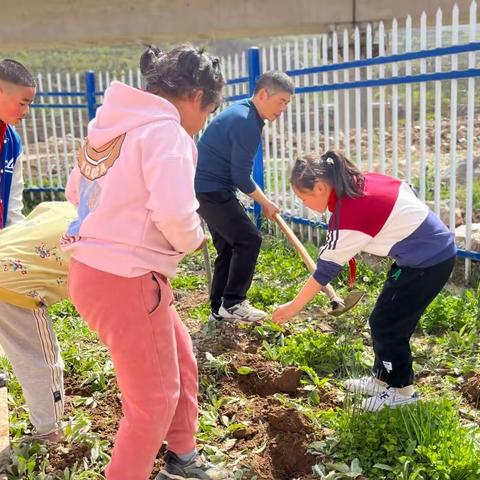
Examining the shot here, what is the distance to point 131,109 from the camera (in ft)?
6.66

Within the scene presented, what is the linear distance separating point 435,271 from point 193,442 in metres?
1.26

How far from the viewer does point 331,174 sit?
106 inches

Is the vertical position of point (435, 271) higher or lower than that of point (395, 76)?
lower

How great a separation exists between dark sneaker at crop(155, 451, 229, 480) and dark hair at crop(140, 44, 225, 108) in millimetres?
1361

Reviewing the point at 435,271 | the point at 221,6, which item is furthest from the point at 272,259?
the point at 221,6

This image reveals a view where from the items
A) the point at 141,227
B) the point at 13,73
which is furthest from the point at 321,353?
the point at 13,73

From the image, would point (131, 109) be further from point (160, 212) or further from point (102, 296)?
point (102, 296)

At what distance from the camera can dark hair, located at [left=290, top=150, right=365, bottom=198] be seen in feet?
8.79

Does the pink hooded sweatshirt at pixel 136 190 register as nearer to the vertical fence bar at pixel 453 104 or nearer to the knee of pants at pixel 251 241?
the knee of pants at pixel 251 241

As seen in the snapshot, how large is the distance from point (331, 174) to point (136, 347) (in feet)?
3.64

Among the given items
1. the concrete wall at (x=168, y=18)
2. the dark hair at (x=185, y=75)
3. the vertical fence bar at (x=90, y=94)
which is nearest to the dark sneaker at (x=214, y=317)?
A: the dark hair at (x=185, y=75)

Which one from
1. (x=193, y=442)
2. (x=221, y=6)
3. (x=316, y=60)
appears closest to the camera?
(x=193, y=442)

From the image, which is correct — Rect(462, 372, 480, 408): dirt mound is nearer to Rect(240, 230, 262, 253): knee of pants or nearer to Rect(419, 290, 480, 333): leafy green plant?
Rect(419, 290, 480, 333): leafy green plant

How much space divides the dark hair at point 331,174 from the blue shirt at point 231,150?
1.26m
